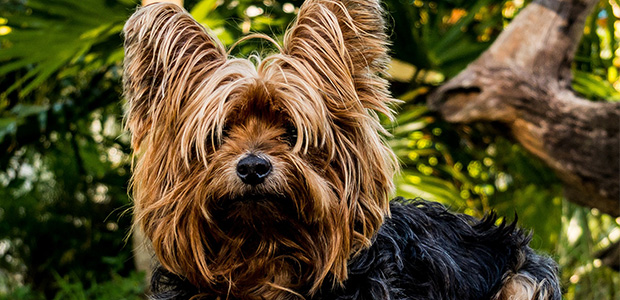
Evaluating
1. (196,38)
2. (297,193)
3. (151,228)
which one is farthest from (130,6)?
(297,193)

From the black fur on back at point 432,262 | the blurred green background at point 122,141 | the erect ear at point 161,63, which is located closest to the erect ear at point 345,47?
the erect ear at point 161,63

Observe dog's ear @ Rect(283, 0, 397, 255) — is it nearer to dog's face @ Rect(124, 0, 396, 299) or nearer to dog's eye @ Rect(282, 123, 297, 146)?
dog's face @ Rect(124, 0, 396, 299)

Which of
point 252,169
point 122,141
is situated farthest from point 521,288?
point 122,141

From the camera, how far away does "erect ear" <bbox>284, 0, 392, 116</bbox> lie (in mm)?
2799

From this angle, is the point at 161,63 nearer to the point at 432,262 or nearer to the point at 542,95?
the point at 432,262

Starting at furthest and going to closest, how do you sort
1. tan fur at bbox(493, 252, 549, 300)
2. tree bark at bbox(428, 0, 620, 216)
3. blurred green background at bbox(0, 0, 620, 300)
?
blurred green background at bbox(0, 0, 620, 300) < tree bark at bbox(428, 0, 620, 216) < tan fur at bbox(493, 252, 549, 300)

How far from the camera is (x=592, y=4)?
4934 millimetres

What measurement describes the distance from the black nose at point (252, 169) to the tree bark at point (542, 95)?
275cm

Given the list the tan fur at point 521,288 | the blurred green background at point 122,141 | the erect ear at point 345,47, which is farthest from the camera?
the blurred green background at point 122,141

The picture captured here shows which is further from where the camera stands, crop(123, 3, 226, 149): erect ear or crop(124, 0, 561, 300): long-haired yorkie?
crop(123, 3, 226, 149): erect ear

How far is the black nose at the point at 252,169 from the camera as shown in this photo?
250cm

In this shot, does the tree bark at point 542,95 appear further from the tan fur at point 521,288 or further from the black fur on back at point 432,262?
the tan fur at point 521,288

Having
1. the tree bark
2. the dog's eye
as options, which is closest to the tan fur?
the dog's eye

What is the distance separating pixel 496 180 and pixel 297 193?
192 inches
